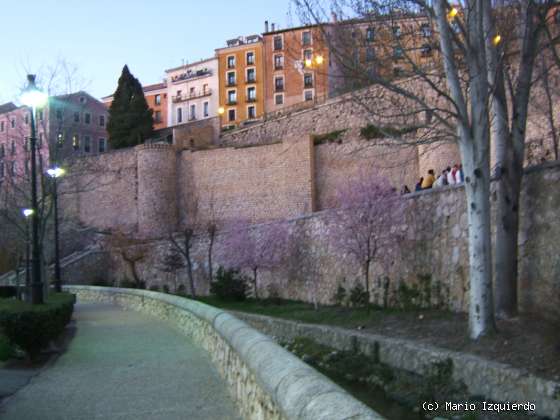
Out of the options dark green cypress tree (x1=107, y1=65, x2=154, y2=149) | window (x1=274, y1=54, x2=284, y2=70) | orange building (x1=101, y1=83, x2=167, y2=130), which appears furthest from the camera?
orange building (x1=101, y1=83, x2=167, y2=130)

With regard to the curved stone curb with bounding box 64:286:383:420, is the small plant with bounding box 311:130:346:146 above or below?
above

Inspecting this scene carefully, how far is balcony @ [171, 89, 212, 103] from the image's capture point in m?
72.0

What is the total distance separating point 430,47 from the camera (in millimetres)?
10609

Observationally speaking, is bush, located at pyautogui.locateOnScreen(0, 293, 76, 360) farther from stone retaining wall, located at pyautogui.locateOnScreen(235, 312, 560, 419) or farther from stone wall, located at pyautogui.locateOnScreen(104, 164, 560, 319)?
stone wall, located at pyautogui.locateOnScreen(104, 164, 560, 319)

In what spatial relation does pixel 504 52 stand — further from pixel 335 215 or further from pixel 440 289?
pixel 335 215

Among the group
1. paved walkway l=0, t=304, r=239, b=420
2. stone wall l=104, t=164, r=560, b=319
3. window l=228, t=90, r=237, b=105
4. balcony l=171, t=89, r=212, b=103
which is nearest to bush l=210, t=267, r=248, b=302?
stone wall l=104, t=164, r=560, b=319

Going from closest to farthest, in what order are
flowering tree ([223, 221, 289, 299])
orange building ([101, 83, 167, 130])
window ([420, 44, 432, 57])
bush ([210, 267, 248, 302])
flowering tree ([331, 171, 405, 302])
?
window ([420, 44, 432, 57]) → flowering tree ([331, 171, 405, 302]) → flowering tree ([223, 221, 289, 299]) → bush ([210, 267, 248, 302]) → orange building ([101, 83, 167, 130])

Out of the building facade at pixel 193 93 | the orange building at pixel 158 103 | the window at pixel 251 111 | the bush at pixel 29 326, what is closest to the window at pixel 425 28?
the bush at pixel 29 326

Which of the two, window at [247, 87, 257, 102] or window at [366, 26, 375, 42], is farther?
window at [247, 87, 257, 102]

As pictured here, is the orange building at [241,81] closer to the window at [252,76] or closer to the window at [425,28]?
the window at [252,76]

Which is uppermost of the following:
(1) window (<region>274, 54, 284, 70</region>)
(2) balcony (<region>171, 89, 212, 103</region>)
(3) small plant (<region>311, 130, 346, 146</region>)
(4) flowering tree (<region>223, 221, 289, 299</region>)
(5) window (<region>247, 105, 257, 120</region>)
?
(1) window (<region>274, 54, 284, 70</region>)

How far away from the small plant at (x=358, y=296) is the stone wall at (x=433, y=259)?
0.81 ft

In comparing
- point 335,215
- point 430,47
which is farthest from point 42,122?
point 430,47

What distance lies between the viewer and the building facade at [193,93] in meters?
71.8
